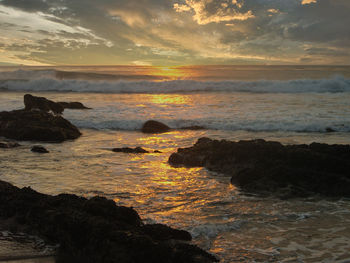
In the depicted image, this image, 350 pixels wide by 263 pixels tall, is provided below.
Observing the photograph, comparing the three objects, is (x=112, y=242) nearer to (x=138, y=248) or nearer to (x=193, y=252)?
(x=138, y=248)

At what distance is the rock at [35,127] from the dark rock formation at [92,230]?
251 inches

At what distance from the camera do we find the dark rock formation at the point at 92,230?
114 inches

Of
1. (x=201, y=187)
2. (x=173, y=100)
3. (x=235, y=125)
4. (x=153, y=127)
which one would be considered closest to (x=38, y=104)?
(x=153, y=127)

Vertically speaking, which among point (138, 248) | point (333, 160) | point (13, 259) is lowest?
point (13, 259)

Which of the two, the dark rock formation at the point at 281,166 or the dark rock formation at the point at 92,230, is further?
the dark rock formation at the point at 281,166

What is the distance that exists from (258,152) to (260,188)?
129 centimetres

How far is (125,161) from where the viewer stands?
7.62 meters

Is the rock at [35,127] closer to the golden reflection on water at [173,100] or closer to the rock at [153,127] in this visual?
the rock at [153,127]

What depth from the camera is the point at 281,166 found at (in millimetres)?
5715

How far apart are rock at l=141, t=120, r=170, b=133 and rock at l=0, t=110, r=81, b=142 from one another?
256 cm

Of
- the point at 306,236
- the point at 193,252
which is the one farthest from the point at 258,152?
the point at 193,252

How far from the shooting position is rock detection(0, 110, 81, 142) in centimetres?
1045

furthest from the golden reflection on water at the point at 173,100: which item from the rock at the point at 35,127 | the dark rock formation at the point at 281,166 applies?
the dark rock formation at the point at 281,166

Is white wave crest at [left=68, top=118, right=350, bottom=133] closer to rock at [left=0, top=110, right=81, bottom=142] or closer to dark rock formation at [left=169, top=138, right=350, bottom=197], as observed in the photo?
rock at [left=0, top=110, right=81, bottom=142]
